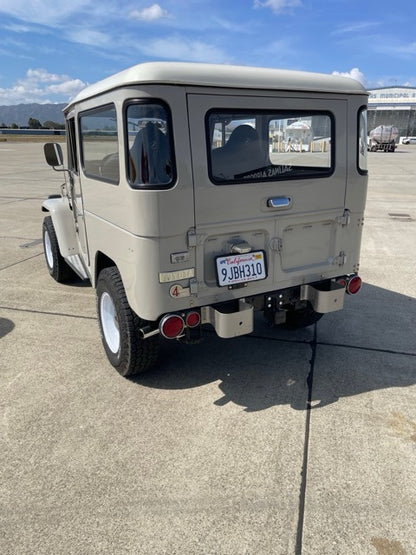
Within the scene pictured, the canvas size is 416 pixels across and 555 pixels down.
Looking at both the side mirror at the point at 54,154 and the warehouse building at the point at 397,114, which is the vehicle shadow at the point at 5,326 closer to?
the side mirror at the point at 54,154

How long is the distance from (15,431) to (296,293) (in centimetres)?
235

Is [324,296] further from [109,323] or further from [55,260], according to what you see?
[55,260]

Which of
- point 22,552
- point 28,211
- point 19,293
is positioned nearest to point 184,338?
point 22,552

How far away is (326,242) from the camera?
356 cm

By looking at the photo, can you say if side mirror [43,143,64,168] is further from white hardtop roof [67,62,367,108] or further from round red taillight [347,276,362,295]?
round red taillight [347,276,362,295]

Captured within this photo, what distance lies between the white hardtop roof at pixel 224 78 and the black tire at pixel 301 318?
2013 mm

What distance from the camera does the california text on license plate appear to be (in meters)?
3.07

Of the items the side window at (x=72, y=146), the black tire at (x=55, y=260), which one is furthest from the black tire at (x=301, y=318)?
the black tire at (x=55, y=260)

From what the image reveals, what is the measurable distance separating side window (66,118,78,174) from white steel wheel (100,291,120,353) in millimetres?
1408

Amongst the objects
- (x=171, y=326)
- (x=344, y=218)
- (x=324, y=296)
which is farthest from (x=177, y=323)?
(x=344, y=218)

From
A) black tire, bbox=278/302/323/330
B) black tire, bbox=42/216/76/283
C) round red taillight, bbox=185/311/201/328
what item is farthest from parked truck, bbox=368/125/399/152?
round red taillight, bbox=185/311/201/328

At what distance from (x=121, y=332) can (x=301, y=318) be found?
192cm

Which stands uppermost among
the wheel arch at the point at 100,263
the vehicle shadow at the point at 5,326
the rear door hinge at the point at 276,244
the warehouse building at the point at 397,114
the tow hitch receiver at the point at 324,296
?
the warehouse building at the point at 397,114

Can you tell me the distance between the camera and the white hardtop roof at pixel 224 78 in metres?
2.61
